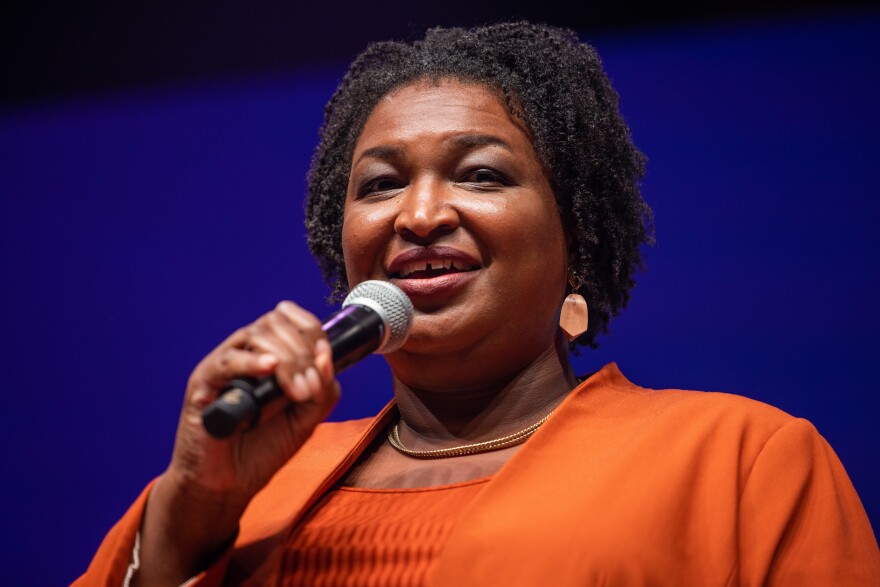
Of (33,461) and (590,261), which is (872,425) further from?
(33,461)

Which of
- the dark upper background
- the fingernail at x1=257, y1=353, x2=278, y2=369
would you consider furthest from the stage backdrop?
the fingernail at x1=257, y1=353, x2=278, y2=369

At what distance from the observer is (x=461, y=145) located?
1.62 meters

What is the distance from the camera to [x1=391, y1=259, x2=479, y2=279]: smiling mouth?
5.10 ft

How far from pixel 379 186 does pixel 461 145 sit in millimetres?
169

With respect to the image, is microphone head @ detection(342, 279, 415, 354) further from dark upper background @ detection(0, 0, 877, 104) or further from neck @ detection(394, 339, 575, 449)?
dark upper background @ detection(0, 0, 877, 104)

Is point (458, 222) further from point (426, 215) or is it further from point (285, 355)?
point (285, 355)

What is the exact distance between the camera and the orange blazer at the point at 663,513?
125cm

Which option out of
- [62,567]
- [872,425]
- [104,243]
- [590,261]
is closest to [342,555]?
[590,261]

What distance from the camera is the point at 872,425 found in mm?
1903

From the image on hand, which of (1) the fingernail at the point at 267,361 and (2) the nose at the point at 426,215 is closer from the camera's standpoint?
(1) the fingernail at the point at 267,361

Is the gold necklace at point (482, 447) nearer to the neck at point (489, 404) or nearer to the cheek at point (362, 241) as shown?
the neck at point (489, 404)

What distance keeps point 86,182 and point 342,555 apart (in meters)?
1.51

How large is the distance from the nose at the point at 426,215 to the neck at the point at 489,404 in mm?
268

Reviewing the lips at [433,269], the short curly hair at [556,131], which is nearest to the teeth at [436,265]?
the lips at [433,269]
